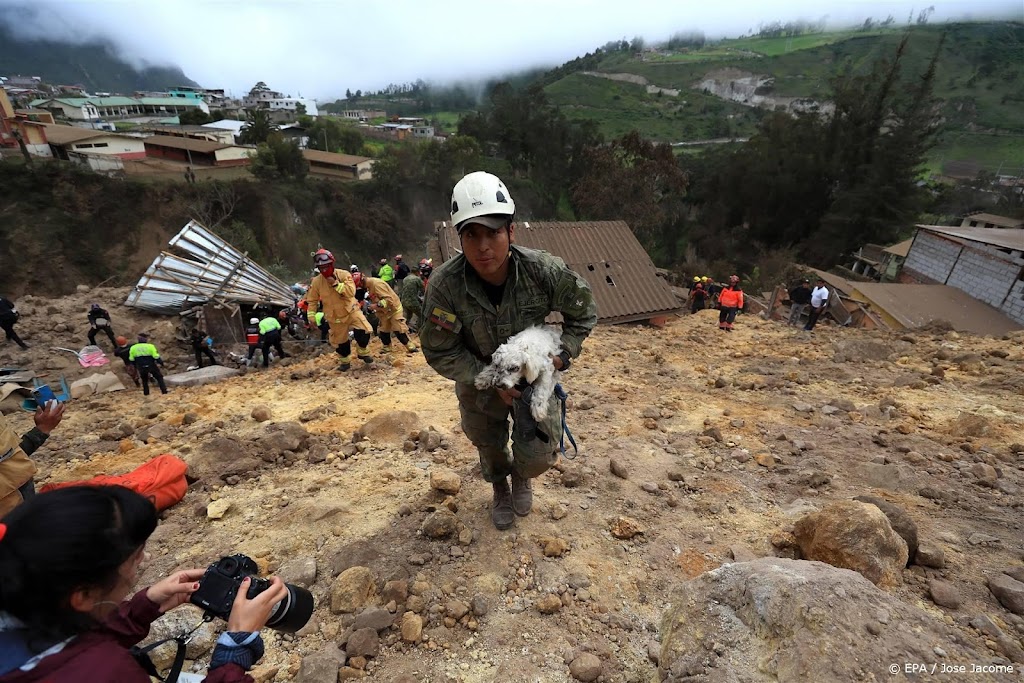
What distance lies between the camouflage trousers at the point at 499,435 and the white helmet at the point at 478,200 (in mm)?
979

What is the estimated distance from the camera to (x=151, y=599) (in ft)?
5.21

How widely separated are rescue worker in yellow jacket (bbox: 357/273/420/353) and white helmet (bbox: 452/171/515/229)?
18.5ft

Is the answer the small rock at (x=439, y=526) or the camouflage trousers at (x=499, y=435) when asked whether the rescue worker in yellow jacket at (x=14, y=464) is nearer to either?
the small rock at (x=439, y=526)

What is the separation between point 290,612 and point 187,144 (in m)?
42.8

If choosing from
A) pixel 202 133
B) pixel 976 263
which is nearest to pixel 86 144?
pixel 202 133

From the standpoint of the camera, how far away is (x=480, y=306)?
2.52m

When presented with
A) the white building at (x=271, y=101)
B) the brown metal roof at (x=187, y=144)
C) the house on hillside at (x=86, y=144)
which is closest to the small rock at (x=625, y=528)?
the brown metal roof at (x=187, y=144)

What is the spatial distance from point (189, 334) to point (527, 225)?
367 inches

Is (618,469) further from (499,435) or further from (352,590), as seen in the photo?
(352,590)

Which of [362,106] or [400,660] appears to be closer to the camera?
[400,660]

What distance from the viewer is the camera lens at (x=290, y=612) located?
1537 millimetres

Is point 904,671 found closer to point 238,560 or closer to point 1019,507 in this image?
point 238,560

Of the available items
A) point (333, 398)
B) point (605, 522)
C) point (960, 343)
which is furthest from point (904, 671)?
point (960, 343)

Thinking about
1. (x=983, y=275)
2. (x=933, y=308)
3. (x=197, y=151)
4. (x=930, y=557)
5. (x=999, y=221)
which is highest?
(x=930, y=557)
